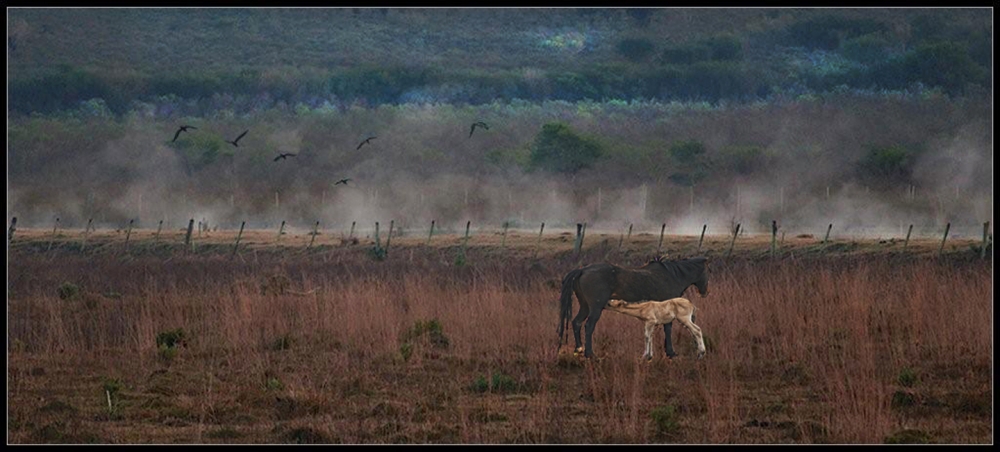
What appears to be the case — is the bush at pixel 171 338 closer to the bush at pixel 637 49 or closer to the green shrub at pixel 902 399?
the green shrub at pixel 902 399

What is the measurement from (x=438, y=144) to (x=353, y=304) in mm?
70978

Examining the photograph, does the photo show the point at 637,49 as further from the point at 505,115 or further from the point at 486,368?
the point at 486,368

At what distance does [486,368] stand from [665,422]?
15.0ft

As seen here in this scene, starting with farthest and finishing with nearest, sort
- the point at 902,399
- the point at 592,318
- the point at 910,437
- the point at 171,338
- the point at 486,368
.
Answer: the point at 171,338
the point at 486,368
the point at 592,318
the point at 902,399
the point at 910,437

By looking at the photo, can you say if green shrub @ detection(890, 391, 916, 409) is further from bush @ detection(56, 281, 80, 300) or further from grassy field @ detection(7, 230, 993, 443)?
bush @ detection(56, 281, 80, 300)

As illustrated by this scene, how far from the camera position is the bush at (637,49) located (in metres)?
→ 131

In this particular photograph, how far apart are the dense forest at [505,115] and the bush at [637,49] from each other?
22 cm

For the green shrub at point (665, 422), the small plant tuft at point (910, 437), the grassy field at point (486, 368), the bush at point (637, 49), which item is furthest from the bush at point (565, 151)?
the small plant tuft at point (910, 437)

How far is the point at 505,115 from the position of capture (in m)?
103

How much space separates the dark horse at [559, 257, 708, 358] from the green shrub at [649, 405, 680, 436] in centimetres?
355

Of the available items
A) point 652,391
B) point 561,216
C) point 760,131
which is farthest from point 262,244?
point 760,131

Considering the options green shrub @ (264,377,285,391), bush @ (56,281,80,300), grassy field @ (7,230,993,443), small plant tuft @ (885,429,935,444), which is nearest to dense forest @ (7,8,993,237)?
bush @ (56,281,80,300)

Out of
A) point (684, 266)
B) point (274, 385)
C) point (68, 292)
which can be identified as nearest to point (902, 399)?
point (684, 266)

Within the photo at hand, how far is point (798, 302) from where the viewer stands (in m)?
19.9
